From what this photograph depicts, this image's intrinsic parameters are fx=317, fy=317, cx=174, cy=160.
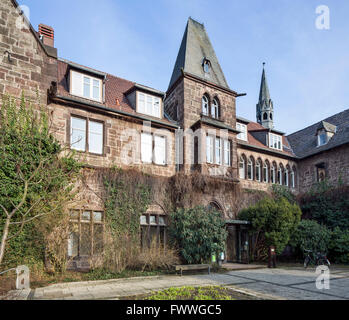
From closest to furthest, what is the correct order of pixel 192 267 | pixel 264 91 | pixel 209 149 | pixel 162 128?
1. pixel 192 267
2. pixel 162 128
3. pixel 209 149
4. pixel 264 91

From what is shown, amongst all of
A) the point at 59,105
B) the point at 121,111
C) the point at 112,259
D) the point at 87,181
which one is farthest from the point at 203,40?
the point at 112,259

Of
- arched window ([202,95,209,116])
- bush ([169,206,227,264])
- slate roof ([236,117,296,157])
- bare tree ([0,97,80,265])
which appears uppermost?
A: arched window ([202,95,209,116])

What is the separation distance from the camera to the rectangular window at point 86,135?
14734 millimetres

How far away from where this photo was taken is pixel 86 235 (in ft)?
44.4

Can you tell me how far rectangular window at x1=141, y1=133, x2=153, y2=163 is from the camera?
54.3ft

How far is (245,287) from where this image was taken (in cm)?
941

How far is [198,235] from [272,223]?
5048mm

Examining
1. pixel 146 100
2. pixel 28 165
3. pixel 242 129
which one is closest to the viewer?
pixel 28 165

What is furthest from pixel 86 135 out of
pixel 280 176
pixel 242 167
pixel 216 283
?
pixel 280 176

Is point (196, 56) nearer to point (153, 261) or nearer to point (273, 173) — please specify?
point (273, 173)

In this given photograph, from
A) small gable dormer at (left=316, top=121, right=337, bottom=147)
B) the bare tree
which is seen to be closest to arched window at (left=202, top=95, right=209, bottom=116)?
the bare tree

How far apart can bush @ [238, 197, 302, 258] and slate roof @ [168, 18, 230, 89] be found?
8464 millimetres

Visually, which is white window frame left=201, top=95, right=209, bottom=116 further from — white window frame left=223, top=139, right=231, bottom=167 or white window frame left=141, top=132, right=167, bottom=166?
white window frame left=141, top=132, right=167, bottom=166

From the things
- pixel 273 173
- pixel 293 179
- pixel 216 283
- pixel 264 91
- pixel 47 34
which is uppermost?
pixel 264 91
